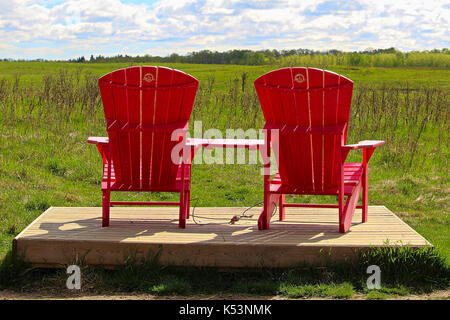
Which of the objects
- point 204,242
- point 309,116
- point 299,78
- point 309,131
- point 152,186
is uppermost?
point 299,78

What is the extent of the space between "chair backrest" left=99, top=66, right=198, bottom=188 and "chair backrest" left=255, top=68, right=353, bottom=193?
618 mm

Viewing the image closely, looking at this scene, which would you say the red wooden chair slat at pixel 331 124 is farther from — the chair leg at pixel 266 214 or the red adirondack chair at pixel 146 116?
the red adirondack chair at pixel 146 116

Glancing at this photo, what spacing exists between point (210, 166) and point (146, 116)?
354 cm

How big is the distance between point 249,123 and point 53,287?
560 cm

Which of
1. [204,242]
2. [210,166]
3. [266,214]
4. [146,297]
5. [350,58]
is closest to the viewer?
[146,297]

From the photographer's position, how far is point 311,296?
3.64 meters

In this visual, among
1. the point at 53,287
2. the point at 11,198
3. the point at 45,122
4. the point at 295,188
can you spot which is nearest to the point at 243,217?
the point at 295,188

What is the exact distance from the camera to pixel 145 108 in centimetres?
432

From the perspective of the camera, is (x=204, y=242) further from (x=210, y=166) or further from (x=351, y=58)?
(x=351, y=58)

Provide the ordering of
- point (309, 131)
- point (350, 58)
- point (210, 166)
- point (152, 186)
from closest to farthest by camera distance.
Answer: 1. point (309, 131)
2. point (152, 186)
3. point (210, 166)
4. point (350, 58)

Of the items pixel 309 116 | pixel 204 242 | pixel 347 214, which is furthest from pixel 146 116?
pixel 347 214

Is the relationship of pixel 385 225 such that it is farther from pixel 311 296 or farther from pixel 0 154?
pixel 0 154

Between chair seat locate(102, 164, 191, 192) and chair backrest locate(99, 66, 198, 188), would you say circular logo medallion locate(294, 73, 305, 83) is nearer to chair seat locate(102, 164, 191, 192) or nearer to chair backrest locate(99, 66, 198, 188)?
chair backrest locate(99, 66, 198, 188)

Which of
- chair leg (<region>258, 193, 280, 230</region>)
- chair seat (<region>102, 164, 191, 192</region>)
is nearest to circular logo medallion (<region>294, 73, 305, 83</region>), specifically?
chair leg (<region>258, 193, 280, 230</region>)
